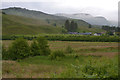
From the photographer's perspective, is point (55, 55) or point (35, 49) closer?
point (55, 55)

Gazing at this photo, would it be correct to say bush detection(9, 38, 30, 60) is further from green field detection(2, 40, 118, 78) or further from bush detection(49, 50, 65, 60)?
green field detection(2, 40, 118, 78)

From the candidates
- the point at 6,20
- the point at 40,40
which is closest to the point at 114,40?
the point at 40,40

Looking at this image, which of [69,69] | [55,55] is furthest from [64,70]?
[55,55]

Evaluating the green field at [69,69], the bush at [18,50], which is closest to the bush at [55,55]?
the green field at [69,69]

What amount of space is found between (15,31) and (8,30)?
5153 millimetres

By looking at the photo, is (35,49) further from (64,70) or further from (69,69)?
(69,69)

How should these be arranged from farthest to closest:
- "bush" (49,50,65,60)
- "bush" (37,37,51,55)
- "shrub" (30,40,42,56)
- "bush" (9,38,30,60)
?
"bush" (37,37,51,55) < "shrub" (30,40,42,56) < "bush" (9,38,30,60) < "bush" (49,50,65,60)

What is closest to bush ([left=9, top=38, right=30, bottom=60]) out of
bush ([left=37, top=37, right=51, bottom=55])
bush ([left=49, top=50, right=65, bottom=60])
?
bush ([left=37, top=37, right=51, bottom=55])

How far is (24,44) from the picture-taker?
25.3 meters

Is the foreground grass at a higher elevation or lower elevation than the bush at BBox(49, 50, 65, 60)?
higher

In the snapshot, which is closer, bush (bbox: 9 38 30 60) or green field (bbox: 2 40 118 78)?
Answer: green field (bbox: 2 40 118 78)

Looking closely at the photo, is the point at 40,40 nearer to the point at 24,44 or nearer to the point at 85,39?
the point at 24,44

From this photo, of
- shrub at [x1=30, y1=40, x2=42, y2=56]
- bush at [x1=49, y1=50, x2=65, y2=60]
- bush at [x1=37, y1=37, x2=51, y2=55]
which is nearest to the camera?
bush at [x1=49, y1=50, x2=65, y2=60]

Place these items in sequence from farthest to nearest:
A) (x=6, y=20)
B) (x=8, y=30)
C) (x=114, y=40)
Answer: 1. (x=6, y=20)
2. (x=8, y=30)
3. (x=114, y=40)
